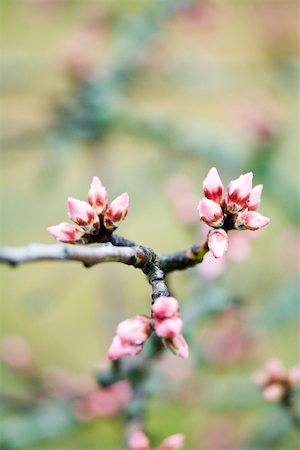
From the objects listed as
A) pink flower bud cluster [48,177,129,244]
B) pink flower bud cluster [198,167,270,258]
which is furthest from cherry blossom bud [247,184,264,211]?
pink flower bud cluster [48,177,129,244]

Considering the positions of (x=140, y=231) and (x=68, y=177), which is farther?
(x=68, y=177)

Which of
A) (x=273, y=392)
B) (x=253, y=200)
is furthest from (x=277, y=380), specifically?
(x=253, y=200)

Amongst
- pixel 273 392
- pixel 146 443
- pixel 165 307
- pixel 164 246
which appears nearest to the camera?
pixel 165 307

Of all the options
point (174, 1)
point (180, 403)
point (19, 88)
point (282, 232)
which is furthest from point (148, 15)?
point (180, 403)

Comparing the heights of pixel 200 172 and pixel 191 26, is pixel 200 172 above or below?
below

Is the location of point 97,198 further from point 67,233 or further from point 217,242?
point 217,242

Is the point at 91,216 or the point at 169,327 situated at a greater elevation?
the point at 91,216

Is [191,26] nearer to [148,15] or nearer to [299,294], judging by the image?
[148,15]
